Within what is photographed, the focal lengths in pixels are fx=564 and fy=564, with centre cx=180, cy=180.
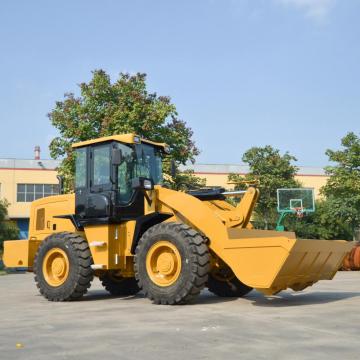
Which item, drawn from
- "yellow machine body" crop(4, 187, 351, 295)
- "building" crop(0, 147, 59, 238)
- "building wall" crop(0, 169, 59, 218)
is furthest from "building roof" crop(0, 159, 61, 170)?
"yellow machine body" crop(4, 187, 351, 295)

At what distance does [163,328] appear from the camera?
7031mm

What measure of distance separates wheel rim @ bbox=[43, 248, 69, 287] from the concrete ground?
2.63 feet

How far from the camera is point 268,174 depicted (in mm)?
42562

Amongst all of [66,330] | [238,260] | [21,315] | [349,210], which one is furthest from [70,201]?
[349,210]

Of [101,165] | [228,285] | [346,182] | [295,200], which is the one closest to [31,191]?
[295,200]

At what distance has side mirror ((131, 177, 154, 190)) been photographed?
34.3 feet

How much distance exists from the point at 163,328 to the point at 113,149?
461 cm

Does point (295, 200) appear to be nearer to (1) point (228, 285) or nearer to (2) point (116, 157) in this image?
(1) point (228, 285)

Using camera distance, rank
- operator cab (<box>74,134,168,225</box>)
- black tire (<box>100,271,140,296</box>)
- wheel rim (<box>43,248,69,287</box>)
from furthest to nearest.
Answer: black tire (<box>100,271,140,296</box>), wheel rim (<box>43,248,69,287</box>), operator cab (<box>74,134,168,225</box>)

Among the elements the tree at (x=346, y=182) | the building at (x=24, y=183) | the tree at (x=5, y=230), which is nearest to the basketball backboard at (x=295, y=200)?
the tree at (x=346, y=182)

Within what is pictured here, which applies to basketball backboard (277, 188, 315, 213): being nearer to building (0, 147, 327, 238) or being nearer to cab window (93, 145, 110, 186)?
building (0, 147, 327, 238)

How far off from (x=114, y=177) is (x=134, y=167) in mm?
465

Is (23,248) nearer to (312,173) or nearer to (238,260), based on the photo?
(238,260)

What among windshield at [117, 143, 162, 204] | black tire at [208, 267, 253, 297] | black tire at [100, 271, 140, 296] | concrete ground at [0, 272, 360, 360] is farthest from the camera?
black tire at [100, 271, 140, 296]
